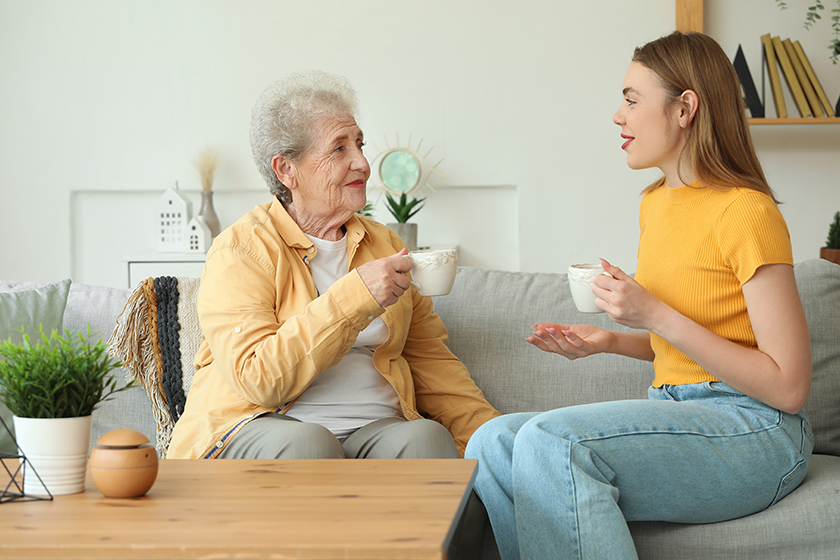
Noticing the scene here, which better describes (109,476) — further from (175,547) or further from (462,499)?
(462,499)

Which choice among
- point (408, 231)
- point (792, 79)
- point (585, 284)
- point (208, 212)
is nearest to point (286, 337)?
point (585, 284)

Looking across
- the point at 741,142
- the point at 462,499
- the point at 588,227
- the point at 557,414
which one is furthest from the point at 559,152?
the point at 462,499

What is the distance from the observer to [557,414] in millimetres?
1242

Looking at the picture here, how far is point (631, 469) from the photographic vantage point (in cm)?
121

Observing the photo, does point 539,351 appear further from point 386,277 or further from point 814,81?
point 814,81

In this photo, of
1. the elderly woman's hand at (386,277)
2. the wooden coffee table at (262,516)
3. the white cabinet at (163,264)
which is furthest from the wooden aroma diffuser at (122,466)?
the white cabinet at (163,264)

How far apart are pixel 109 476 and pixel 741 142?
117cm

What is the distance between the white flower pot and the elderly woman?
40 cm

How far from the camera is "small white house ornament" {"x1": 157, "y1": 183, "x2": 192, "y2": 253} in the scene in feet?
12.0

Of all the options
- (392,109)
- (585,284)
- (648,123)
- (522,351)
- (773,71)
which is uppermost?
(773,71)

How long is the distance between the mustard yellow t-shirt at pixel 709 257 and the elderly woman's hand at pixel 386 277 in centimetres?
47

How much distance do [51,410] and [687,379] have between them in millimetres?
1024

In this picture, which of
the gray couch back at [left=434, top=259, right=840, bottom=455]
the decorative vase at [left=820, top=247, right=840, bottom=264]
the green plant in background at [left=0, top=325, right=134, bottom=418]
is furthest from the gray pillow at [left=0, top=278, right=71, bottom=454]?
the decorative vase at [left=820, top=247, right=840, bottom=264]

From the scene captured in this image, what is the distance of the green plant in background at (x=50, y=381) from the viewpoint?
3.24 feet
